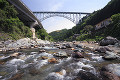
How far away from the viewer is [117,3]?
84.9ft

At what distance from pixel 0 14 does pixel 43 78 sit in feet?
43.3

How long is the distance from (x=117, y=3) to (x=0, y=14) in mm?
37202

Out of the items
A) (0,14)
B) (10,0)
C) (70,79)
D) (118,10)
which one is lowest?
(70,79)

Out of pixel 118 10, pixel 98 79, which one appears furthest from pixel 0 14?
pixel 118 10

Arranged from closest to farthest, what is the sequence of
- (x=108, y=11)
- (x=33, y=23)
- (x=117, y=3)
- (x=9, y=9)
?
(x=9, y=9) → (x=33, y=23) → (x=117, y=3) → (x=108, y=11)

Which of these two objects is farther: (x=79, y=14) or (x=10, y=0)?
(x=79, y=14)

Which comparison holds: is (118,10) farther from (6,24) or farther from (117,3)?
(6,24)

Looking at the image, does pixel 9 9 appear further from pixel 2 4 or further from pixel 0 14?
pixel 0 14

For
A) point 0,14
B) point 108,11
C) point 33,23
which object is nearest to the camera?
point 0,14

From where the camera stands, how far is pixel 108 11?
3014cm

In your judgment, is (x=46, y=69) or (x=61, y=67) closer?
(x=46, y=69)

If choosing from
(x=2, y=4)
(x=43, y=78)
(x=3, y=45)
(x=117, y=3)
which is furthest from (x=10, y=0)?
(x=117, y=3)

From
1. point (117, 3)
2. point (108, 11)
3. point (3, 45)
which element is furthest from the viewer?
point (108, 11)

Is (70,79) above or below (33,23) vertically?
below
